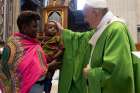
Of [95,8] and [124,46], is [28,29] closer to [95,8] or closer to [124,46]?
[95,8]

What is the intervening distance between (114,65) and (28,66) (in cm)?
77

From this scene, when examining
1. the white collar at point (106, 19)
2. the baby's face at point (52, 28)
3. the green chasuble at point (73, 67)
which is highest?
the white collar at point (106, 19)

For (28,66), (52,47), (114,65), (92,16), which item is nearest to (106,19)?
(92,16)

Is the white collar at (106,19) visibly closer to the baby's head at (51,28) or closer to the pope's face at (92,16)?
the pope's face at (92,16)

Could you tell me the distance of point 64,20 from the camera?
29.1 feet

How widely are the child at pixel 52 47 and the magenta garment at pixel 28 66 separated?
0.36 metres

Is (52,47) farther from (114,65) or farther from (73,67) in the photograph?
(114,65)

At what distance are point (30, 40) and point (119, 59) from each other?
858mm

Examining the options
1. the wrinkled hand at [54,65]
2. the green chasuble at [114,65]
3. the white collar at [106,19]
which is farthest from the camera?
the wrinkled hand at [54,65]

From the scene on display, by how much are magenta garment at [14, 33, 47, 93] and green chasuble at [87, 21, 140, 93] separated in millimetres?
472

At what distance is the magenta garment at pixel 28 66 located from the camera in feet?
10.6

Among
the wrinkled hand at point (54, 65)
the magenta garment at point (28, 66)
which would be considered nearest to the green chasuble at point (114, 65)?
the magenta garment at point (28, 66)

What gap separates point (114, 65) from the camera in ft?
9.45

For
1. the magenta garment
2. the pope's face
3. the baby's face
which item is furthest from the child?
the pope's face
